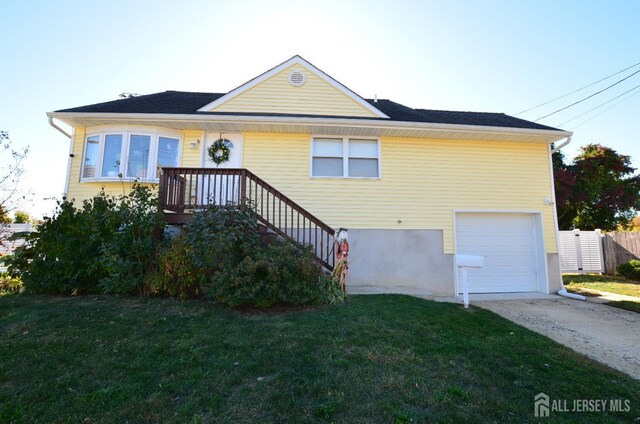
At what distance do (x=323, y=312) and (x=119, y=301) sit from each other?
146 inches

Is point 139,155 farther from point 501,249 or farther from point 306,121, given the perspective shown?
point 501,249

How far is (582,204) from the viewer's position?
15062 millimetres

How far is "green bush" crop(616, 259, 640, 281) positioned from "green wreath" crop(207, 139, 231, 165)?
14.4 m

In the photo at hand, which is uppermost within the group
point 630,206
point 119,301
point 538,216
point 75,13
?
point 75,13

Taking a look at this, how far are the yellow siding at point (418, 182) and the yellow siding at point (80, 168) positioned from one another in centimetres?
145

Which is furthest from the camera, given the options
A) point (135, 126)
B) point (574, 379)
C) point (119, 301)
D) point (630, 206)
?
point (630, 206)

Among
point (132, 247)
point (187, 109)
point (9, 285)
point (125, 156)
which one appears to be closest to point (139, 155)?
point (125, 156)

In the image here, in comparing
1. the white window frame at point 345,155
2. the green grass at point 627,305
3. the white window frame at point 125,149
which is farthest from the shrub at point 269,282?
the green grass at point 627,305

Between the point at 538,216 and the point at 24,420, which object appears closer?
the point at 24,420

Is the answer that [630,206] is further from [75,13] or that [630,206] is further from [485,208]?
[75,13]

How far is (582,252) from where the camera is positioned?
12.3 m

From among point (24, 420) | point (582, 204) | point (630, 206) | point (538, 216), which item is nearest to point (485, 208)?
point (538, 216)

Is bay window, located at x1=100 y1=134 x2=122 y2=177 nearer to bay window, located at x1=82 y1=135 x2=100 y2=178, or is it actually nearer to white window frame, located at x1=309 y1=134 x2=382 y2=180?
bay window, located at x1=82 y1=135 x2=100 y2=178

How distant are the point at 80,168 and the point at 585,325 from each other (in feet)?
39.5
